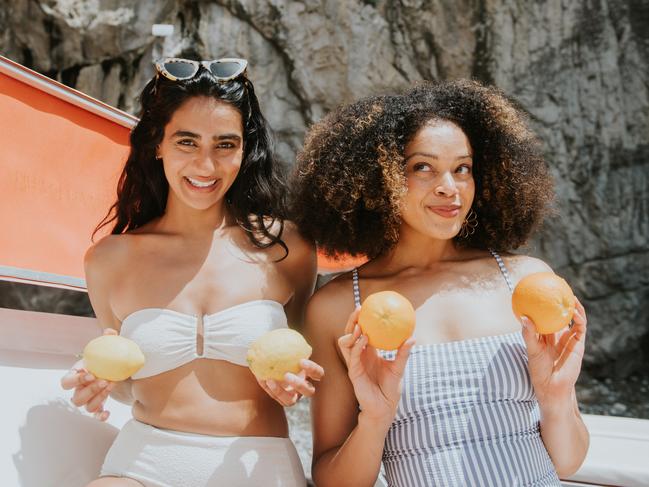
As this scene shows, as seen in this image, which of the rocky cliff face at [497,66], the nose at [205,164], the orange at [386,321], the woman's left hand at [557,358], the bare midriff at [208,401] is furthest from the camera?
the rocky cliff face at [497,66]

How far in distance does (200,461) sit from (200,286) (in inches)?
17.8

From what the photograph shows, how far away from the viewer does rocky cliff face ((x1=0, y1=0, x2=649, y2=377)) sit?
17.3 feet

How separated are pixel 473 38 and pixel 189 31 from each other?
2.49 metres

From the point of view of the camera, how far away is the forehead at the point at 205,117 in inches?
66.4

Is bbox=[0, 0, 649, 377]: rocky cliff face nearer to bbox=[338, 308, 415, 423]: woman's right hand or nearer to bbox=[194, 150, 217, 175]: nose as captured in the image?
bbox=[194, 150, 217, 175]: nose

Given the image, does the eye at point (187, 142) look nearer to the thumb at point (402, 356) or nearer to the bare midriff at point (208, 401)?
the bare midriff at point (208, 401)

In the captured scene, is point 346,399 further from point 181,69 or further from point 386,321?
point 181,69

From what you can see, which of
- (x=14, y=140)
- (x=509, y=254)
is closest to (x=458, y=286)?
(x=509, y=254)

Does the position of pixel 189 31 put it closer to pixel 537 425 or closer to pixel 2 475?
pixel 2 475

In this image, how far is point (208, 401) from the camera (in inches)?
61.0

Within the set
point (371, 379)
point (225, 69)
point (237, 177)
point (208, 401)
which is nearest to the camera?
point (371, 379)

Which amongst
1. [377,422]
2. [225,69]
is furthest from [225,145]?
[377,422]

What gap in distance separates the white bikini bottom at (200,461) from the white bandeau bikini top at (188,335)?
0.17 m

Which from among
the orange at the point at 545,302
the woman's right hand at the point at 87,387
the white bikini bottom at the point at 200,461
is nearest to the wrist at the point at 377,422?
the white bikini bottom at the point at 200,461
